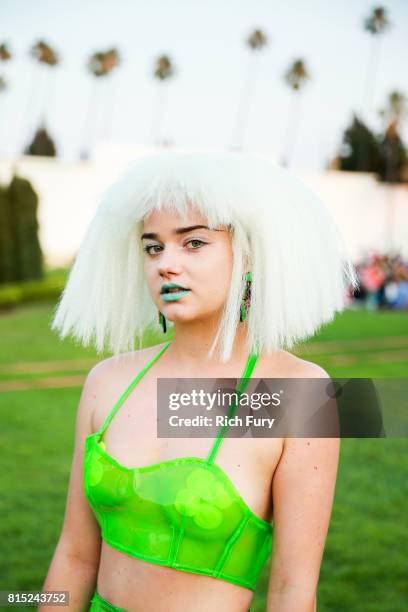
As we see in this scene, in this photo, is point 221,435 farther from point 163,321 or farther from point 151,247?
point 151,247

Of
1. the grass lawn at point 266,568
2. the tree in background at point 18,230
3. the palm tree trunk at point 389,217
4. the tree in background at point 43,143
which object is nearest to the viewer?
the grass lawn at point 266,568

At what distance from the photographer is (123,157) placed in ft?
135

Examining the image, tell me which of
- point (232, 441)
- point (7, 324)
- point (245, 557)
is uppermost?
point (232, 441)

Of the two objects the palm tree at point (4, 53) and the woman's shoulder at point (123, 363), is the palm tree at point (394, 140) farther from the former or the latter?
the woman's shoulder at point (123, 363)

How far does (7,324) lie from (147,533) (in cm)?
1745

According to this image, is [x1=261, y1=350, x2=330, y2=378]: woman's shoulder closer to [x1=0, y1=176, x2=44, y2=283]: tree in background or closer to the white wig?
the white wig

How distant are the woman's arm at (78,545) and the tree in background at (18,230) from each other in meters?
23.1

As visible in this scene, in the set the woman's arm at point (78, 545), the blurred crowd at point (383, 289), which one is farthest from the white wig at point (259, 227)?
the blurred crowd at point (383, 289)

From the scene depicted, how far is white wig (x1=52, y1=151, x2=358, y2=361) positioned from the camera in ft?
5.67

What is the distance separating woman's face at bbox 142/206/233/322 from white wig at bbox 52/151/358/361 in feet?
0.08

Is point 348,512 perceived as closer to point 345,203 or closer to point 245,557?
point 245,557

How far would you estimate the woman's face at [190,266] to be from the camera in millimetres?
1758

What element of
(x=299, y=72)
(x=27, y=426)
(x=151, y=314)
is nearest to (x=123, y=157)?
(x=299, y=72)

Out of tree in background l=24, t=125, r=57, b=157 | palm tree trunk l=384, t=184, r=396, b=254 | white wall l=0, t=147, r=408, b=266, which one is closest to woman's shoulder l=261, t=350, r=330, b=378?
white wall l=0, t=147, r=408, b=266
